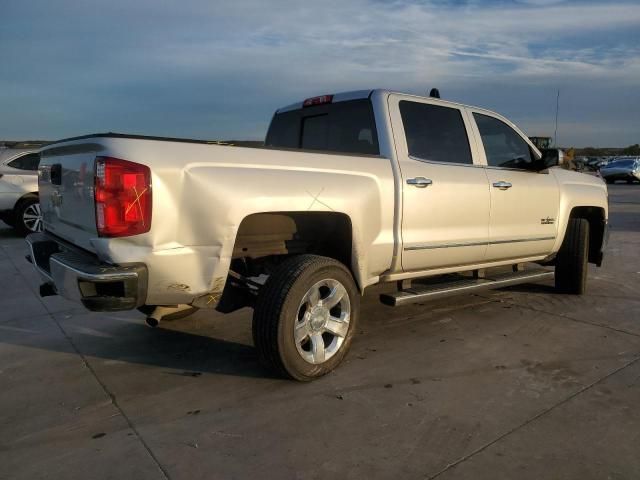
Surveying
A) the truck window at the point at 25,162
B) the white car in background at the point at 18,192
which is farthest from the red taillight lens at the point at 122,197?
the truck window at the point at 25,162

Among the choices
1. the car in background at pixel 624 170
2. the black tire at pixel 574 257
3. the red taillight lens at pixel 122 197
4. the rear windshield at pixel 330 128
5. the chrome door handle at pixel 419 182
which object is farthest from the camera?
Result: the car in background at pixel 624 170

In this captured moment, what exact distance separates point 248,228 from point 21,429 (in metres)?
1.74

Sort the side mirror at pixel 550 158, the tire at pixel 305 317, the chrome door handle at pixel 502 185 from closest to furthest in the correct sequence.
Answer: the tire at pixel 305 317 → the chrome door handle at pixel 502 185 → the side mirror at pixel 550 158

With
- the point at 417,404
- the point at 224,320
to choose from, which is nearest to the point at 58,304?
the point at 224,320

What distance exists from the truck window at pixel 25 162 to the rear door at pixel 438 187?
8788mm

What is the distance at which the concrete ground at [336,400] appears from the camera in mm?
2670

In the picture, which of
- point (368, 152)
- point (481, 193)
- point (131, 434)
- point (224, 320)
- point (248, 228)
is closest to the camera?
point (131, 434)

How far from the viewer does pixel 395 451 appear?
276 centimetres

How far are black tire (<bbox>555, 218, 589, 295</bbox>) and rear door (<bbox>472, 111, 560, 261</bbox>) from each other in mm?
395

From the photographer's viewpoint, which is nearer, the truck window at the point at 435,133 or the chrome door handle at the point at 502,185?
the truck window at the point at 435,133

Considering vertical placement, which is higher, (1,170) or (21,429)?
(1,170)

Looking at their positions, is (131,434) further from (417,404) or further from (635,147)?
(635,147)

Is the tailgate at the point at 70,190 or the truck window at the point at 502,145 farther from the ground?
the truck window at the point at 502,145

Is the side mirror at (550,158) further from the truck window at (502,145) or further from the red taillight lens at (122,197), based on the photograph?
the red taillight lens at (122,197)
